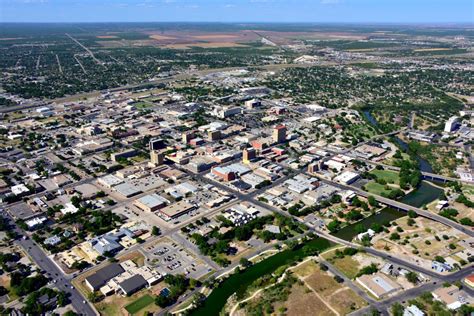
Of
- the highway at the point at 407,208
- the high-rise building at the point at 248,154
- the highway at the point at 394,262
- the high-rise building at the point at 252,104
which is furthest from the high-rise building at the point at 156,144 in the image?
the high-rise building at the point at 252,104

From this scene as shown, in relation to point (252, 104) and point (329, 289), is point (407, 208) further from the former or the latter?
point (252, 104)

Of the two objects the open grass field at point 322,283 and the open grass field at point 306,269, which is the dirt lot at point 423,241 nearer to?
the open grass field at point 306,269

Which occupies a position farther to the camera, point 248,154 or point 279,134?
point 279,134

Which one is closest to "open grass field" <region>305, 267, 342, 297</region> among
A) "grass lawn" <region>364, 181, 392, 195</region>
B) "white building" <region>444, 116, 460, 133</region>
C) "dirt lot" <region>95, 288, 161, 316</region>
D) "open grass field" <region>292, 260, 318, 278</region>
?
"open grass field" <region>292, 260, 318, 278</region>

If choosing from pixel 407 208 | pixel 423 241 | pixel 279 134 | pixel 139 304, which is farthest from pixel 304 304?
pixel 279 134

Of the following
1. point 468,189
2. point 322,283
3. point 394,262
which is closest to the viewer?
point 322,283

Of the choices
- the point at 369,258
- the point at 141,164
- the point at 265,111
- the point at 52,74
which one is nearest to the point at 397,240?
the point at 369,258

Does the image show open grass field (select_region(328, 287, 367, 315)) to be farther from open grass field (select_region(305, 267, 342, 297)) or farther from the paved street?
the paved street
